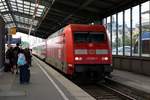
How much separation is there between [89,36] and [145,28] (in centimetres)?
459

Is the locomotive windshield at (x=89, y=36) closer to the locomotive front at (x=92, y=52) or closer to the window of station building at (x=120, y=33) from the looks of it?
the locomotive front at (x=92, y=52)

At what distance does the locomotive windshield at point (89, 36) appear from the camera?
20.8 m

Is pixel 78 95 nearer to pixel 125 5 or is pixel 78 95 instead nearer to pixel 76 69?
pixel 76 69

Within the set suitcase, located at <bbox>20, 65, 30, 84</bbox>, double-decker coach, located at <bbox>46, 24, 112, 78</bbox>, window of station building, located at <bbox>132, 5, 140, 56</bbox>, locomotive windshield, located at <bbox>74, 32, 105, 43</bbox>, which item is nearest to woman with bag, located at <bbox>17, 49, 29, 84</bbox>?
suitcase, located at <bbox>20, 65, 30, 84</bbox>

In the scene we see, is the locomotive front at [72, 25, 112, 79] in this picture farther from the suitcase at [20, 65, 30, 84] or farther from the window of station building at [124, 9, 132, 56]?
the window of station building at [124, 9, 132, 56]

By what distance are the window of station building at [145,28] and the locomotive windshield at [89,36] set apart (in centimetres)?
380

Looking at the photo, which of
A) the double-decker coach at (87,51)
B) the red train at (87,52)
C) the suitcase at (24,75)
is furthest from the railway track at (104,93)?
the suitcase at (24,75)

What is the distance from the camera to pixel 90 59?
20250 mm

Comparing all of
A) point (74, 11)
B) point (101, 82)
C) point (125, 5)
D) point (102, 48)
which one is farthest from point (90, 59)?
point (74, 11)

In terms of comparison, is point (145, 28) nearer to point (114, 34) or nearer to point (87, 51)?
point (87, 51)

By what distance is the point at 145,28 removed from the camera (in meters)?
24.0

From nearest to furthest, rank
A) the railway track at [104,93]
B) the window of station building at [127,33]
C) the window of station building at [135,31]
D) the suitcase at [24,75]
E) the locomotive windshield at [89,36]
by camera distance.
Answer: the railway track at [104,93] → the suitcase at [24,75] → the locomotive windshield at [89,36] → the window of station building at [135,31] → the window of station building at [127,33]

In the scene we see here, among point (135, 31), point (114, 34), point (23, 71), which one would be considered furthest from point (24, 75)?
point (114, 34)

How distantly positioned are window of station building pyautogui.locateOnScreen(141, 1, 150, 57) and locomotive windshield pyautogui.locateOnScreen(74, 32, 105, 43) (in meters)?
3.80
